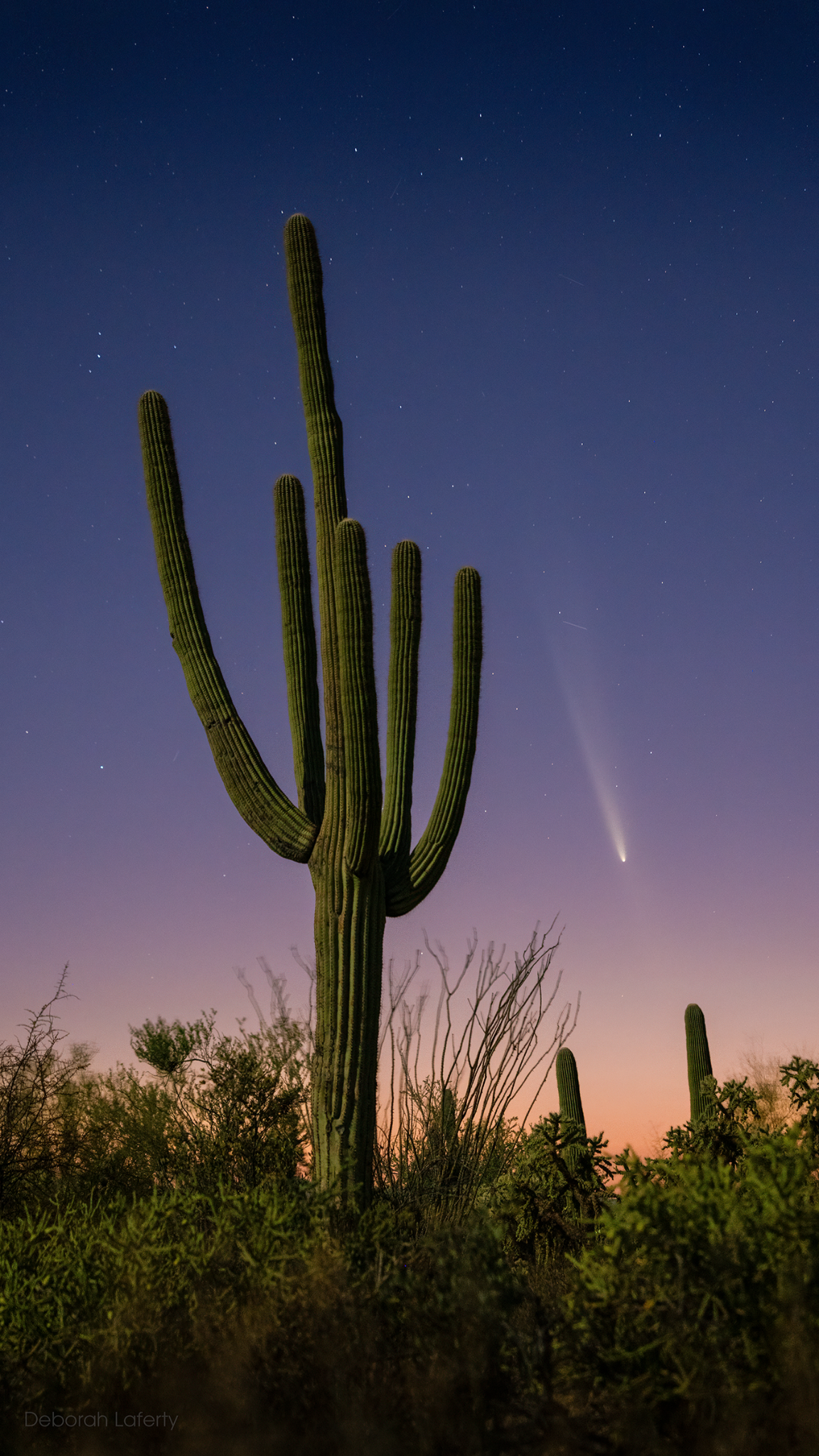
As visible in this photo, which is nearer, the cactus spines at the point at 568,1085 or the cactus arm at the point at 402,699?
the cactus arm at the point at 402,699

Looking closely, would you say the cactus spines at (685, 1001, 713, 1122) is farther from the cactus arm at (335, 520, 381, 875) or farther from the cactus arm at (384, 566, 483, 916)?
the cactus arm at (335, 520, 381, 875)

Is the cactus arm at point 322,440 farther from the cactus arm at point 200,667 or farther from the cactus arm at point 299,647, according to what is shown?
the cactus arm at point 200,667

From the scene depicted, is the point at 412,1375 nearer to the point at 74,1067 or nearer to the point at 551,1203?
the point at 551,1203

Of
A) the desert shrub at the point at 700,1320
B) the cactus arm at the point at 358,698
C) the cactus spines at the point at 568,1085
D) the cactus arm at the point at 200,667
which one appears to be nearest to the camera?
the desert shrub at the point at 700,1320

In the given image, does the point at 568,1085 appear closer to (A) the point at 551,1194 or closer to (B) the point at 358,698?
(A) the point at 551,1194

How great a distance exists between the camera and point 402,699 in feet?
32.2

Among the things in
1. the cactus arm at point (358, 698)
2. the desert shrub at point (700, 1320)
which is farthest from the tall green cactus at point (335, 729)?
the desert shrub at point (700, 1320)

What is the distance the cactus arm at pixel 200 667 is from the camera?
9297 mm

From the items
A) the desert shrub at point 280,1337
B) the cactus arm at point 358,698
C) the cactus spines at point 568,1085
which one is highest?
the cactus arm at point 358,698

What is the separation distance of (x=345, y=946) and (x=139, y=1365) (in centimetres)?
388

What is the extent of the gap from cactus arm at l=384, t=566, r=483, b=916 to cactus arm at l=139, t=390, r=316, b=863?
97cm

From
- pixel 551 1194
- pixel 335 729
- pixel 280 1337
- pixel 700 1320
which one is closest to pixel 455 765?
pixel 335 729

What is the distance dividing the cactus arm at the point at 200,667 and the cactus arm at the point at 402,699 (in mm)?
903

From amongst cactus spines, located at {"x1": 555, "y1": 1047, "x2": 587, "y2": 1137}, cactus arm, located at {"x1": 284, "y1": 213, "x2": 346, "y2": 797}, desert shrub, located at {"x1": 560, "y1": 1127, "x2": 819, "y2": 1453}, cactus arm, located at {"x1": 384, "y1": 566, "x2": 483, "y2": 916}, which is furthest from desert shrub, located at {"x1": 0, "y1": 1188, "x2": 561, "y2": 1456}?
cactus spines, located at {"x1": 555, "y1": 1047, "x2": 587, "y2": 1137}
